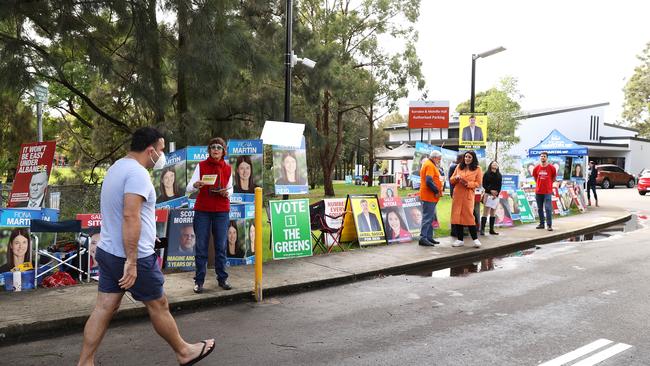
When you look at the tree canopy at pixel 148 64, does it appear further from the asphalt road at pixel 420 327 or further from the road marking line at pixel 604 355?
the road marking line at pixel 604 355

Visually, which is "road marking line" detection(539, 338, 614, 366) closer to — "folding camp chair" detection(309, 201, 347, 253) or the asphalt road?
the asphalt road

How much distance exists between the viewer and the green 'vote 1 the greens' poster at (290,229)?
27.1 feet

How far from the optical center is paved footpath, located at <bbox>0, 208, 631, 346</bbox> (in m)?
5.00

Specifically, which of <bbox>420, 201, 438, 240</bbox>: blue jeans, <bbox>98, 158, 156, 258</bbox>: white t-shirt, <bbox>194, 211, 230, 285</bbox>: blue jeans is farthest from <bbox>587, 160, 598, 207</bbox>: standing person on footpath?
<bbox>98, 158, 156, 258</bbox>: white t-shirt

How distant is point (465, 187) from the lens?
9.36 m

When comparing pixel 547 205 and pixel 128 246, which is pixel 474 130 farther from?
pixel 128 246

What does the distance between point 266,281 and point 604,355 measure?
13.4 feet

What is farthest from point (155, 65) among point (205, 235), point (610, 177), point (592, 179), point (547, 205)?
point (610, 177)

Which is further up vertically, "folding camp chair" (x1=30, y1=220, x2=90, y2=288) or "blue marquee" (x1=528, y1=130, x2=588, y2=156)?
"blue marquee" (x1=528, y1=130, x2=588, y2=156)

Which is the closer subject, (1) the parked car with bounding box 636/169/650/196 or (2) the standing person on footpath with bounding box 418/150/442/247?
(2) the standing person on footpath with bounding box 418/150/442/247

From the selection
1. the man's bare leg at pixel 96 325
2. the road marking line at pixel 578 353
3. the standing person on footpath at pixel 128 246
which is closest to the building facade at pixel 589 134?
the road marking line at pixel 578 353

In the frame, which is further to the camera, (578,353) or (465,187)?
(465,187)

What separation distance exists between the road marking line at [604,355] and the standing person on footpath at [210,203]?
13.5ft

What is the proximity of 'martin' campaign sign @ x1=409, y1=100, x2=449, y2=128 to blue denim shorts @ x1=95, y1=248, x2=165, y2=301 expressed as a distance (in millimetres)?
13039
